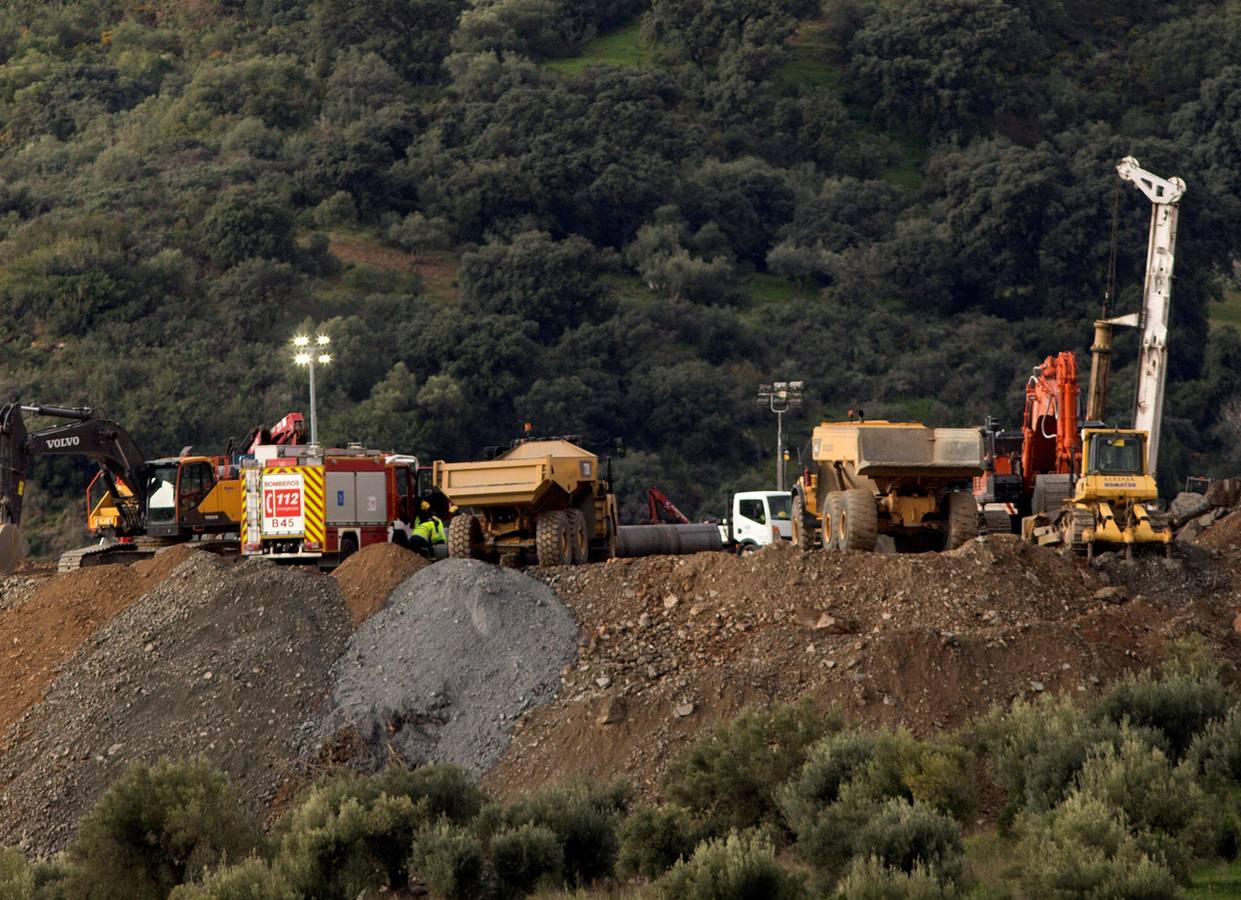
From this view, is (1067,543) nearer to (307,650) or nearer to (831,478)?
(831,478)

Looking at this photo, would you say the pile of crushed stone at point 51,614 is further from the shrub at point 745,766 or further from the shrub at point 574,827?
the shrub at point 745,766

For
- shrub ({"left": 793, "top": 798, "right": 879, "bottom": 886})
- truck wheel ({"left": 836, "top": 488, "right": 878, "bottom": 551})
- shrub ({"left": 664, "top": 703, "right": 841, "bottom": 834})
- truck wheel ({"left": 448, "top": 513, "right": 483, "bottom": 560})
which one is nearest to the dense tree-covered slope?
truck wheel ({"left": 448, "top": 513, "right": 483, "bottom": 560})

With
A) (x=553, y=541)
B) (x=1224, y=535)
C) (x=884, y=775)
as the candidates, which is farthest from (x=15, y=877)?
(x=1224, y=535)

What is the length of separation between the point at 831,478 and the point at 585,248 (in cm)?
5301

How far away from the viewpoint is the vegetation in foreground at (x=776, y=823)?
15.4 meters

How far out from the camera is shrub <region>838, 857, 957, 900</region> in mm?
14273

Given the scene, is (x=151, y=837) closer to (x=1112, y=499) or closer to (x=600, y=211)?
(x=1112, y=499)

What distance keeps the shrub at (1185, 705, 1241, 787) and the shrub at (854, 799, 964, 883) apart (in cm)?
356

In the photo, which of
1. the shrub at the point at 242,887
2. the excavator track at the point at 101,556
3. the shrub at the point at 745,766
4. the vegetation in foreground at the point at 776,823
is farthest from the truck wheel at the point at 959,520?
the shrub at the point at 242,887

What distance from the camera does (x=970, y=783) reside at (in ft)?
60.5

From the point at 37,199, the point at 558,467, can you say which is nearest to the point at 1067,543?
the point at 558,467

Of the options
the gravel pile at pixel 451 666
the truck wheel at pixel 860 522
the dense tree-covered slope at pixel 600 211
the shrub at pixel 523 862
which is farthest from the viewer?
the dense tree-covered slope at pixel 600 211

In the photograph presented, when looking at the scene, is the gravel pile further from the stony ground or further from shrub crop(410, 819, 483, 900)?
shrub crop(410, 819, 483, 900)

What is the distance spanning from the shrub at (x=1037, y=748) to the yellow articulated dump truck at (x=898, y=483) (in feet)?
27.5
